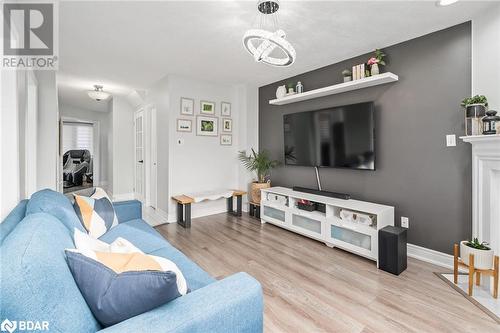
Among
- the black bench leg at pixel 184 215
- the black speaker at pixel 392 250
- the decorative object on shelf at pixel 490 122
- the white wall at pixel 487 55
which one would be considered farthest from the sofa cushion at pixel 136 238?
the white wall at pixel 487 55

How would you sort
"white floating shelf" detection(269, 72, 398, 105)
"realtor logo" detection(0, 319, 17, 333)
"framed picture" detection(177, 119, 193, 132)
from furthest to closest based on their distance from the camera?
"framed picture" detection(177, 119, 193, 132) < "white floating shelf" detection(269, 72, 398, 105) < "realtor logo" detection(0, 319, 17, 333)

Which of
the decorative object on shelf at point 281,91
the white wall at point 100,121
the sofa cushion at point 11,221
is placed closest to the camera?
the sofa cushion at point 11,221

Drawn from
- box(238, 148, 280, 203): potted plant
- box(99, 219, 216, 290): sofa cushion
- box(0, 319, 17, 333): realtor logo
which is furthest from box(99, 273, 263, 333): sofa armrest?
box(238, 148, 280, 203): potted plant

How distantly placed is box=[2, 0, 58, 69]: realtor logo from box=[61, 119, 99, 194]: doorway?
549 centimetres

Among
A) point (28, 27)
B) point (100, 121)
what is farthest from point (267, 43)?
point (100, 121)

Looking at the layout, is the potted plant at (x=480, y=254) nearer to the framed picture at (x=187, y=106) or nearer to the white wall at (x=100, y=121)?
the framed picture at (x=187, y=106)

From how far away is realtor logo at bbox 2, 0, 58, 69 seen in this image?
5.64ft

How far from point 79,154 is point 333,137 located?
8485 millimetres

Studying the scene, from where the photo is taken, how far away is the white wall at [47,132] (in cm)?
308

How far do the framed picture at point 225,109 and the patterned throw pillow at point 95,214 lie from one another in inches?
115

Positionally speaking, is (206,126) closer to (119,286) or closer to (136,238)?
(136,238)

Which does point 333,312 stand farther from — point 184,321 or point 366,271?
point 184,321

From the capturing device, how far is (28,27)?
2297mm

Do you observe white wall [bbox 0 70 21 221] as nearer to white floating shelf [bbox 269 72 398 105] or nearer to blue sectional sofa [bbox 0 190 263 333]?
blue sectional sofa [bbox 0 190 263 333]
